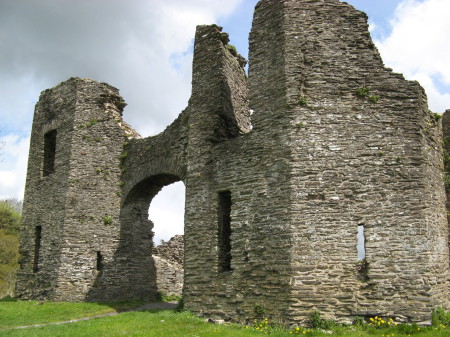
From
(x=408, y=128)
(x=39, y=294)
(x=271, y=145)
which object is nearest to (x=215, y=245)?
(x=271, y=145)

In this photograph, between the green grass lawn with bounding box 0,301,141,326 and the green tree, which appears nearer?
the green grass lawn with bounding box 0,301,141,326

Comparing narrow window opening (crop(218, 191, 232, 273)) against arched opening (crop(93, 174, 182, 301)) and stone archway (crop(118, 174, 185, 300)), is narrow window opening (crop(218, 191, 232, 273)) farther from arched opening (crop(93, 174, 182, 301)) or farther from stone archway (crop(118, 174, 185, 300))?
stone archway (crop(118, 174, 185, 300))

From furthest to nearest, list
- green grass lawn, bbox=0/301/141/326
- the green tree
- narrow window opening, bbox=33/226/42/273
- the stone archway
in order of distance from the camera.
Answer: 1. the green tree
2. narrow window opening, bbox=33/226/42/273
3. the stone archway
4. green grass lawn, bbox=0/301/141/326

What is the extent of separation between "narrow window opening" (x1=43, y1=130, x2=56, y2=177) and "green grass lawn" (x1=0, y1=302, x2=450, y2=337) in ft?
19.8

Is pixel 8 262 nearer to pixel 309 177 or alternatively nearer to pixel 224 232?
pixel 224 232

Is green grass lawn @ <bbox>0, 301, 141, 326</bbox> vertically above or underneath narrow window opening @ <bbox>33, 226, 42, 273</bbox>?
underneath

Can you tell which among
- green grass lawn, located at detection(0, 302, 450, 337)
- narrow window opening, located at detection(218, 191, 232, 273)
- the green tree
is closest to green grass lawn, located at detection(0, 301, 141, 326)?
green grass lawn, located at detection(0, 302, 450, 337)

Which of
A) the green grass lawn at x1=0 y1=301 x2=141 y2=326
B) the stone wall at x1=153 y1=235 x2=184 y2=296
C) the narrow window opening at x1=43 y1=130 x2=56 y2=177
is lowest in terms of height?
the green grass lawn at x1=0 y1=301 x2=141 y2=326

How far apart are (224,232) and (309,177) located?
299 centimetres

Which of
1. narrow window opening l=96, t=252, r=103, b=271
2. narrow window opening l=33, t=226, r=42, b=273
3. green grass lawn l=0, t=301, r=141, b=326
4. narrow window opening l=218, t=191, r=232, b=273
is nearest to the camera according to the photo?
narrow window opening l=218, t=191, r=232, b=273

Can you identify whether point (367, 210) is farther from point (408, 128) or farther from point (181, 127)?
point (181, 127)

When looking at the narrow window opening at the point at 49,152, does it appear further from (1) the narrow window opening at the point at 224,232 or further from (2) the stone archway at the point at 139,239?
(1) the narrow window opening at the point at 224,232

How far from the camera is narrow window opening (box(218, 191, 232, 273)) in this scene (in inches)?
460

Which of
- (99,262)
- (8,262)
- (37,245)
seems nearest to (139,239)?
(99,262)
